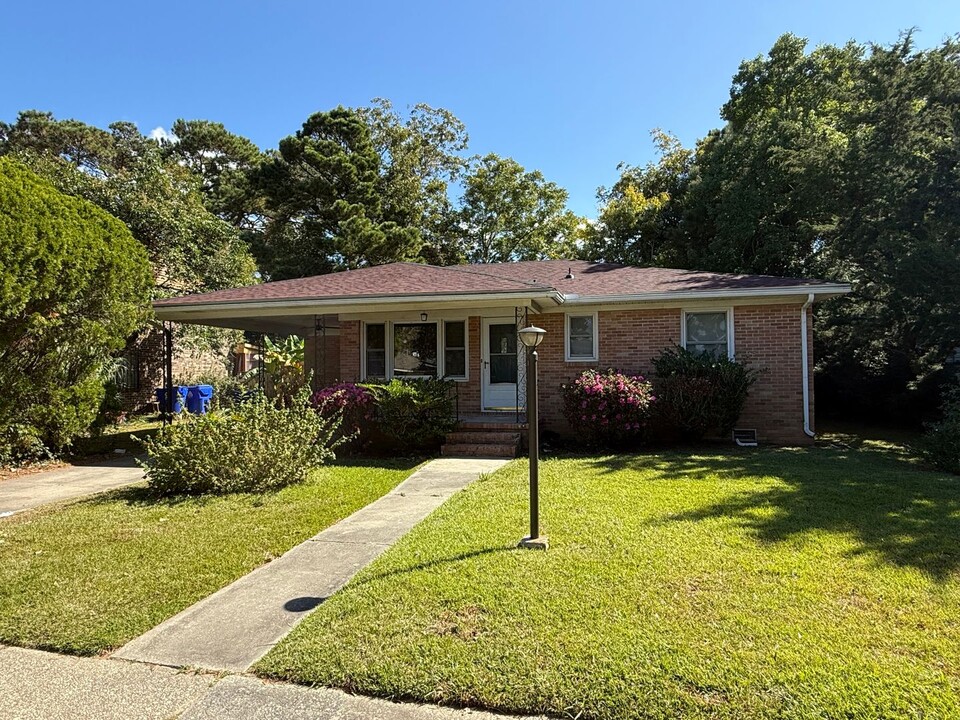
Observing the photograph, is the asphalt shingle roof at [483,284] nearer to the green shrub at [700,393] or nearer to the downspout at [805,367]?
the downspout at [805,367]

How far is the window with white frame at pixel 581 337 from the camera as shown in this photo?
11742 millimetres

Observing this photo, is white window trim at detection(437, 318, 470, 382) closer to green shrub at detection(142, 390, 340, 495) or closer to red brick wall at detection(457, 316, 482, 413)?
red brick wall at detection(457, 316, 482, 413)

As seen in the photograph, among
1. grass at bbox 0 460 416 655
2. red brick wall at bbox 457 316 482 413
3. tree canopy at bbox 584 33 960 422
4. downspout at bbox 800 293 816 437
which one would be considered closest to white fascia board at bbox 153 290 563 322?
red brick wall at bbox 457 316 482 413

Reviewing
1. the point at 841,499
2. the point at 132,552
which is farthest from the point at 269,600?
the point at 841,499

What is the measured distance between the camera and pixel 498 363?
40.5 ft

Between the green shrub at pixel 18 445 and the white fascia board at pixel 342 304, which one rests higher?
the white fascia board at pixel 342 304

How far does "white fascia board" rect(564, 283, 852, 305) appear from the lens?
10266 millimetres

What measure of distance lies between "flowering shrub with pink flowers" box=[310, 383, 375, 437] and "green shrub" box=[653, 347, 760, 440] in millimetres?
5019

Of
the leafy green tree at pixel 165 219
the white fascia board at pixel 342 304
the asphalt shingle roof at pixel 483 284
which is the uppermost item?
the leafy green tree at pixel 165 219

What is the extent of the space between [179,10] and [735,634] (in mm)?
13795

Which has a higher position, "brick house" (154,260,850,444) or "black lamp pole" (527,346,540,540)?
"brick house" (154,260,850,444)

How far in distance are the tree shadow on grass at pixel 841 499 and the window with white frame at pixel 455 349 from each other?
4.46 metres

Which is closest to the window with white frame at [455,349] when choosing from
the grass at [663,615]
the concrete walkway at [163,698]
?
the grass at [663,615]

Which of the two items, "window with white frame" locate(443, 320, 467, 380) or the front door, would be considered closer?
the front door
